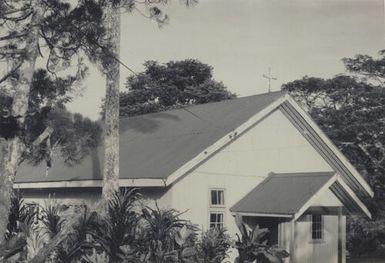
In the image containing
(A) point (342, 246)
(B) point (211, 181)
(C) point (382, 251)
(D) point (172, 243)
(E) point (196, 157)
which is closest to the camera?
(D) point (172, 243)

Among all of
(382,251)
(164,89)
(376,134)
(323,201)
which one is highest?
(164,89)

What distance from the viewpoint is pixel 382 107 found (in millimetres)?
33031

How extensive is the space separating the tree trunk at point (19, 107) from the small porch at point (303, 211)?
7.07 meters

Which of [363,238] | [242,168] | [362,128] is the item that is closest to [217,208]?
[242,168]

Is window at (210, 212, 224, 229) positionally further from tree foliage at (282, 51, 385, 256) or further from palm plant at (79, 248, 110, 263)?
tree foliage at (282, 51, 385, 256)

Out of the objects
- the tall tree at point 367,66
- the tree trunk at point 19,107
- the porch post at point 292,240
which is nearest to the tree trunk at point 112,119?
the tree trunk at point 19,107

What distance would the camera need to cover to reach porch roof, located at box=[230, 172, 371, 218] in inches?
625

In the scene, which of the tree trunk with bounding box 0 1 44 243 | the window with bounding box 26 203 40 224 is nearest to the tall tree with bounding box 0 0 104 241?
the tree trunk with bounding box 0 1 44 243

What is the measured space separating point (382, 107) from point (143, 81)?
74.9 ft

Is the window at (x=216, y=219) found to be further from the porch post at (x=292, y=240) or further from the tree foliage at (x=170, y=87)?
the tree foliage at (x=170, y=87)

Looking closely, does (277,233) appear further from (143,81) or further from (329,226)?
(143,81)

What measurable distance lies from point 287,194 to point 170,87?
32.8m

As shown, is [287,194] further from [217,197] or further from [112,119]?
[112,119]

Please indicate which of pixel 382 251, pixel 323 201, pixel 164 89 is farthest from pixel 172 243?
pixel 164 89
